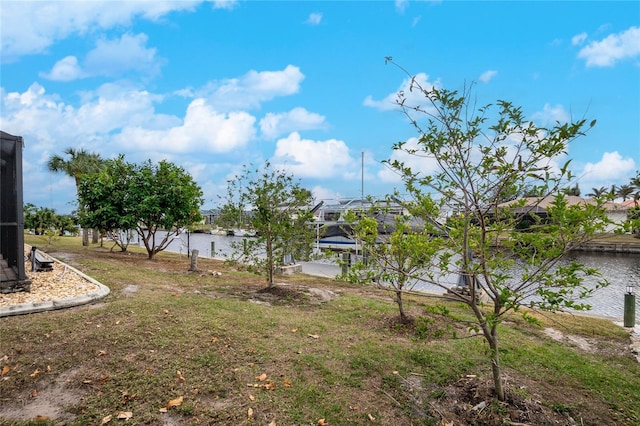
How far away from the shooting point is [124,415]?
322 centimetres

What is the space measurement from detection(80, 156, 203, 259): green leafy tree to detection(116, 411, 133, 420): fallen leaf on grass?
11.5 metres

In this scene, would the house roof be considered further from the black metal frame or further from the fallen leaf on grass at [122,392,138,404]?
the black metal frame

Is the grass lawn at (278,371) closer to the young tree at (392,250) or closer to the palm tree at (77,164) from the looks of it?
the young tree at (392,250)

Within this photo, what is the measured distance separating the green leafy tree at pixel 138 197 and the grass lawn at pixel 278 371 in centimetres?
862

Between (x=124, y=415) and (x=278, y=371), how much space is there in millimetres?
1484

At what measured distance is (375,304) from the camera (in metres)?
7.46

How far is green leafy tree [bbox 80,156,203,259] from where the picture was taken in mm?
13953

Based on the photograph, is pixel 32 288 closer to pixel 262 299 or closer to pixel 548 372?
pixel 262 299

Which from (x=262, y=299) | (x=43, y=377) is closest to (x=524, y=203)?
(x=43, y=377)

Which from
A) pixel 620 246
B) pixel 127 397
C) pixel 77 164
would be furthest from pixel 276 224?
pixel 620 246

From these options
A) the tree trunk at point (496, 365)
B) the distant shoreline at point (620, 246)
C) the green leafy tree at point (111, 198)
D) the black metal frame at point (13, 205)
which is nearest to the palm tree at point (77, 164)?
the green leafy tree at point (111, 198)

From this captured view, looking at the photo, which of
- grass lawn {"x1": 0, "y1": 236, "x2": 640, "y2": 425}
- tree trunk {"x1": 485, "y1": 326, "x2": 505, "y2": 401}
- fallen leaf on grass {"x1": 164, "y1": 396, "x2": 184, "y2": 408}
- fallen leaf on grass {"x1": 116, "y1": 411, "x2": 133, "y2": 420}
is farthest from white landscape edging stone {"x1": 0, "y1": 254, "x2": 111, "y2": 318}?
Result: tree trunk {"x1": 485, "y1": 326, "x2": 505, "y2": 401}

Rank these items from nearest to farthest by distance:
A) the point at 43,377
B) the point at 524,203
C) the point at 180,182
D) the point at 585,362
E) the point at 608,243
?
the point at 524,203
the point at 43,377
the point at 585,362
the point at 180,182
the point at 608,243

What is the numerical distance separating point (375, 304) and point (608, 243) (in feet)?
116
